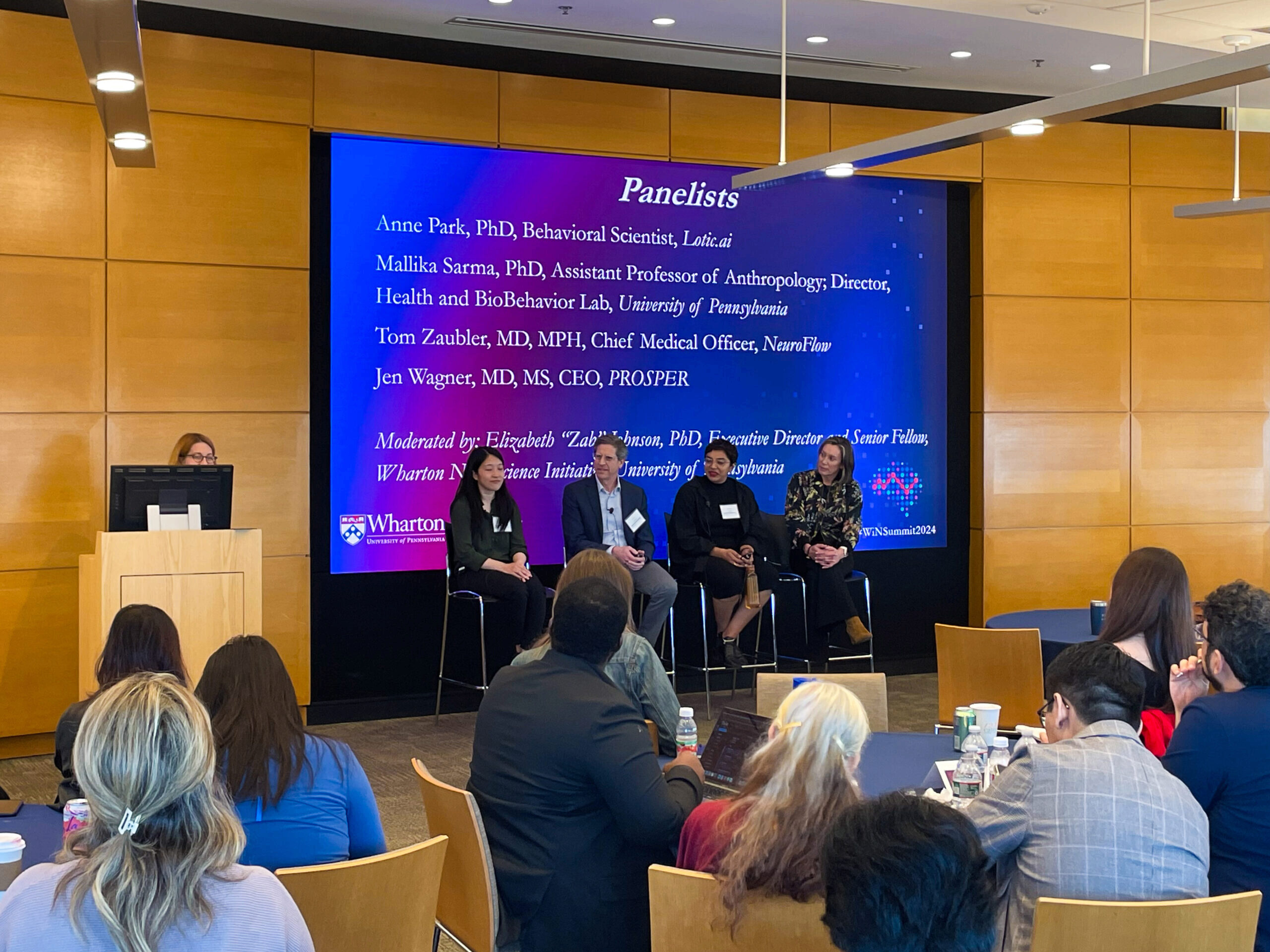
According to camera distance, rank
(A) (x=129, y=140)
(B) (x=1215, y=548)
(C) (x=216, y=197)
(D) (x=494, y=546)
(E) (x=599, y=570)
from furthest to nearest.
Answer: (B) (x=1215, y=548), (D) (x=494, y=546), (C) (x=216, y=197), (A) (x=129, y=140), (E) (x=599, y=570)

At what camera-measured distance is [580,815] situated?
2.83 metres

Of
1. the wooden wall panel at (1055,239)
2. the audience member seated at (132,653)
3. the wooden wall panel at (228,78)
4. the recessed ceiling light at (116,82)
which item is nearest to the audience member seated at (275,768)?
the audience member seated at (132,653)

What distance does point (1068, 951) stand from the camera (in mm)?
2160

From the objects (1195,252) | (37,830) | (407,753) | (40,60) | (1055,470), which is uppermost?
(40,60)

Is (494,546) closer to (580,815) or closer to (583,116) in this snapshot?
(583,116)

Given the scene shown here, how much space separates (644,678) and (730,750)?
0.40m

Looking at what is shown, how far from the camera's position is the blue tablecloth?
2.64 m

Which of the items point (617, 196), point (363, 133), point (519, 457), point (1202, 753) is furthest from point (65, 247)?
point (1202, 753)

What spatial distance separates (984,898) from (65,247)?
5781mm

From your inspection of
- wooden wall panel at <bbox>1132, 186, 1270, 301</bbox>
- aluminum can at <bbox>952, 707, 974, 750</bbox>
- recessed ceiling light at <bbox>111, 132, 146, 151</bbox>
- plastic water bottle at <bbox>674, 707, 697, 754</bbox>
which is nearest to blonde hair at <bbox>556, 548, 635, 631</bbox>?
plastic water bottle at <bbox>674, 707, 697, 754</bbox>

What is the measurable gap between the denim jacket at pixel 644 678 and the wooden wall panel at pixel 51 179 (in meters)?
3.96

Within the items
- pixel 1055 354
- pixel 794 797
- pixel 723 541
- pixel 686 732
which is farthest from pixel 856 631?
pixel 794 797

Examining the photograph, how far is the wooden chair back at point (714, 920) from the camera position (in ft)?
7.45

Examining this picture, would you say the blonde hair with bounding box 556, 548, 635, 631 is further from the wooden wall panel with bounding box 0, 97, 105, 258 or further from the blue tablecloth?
the wooden wall panel with bounding box 0, 97, 105, 258
